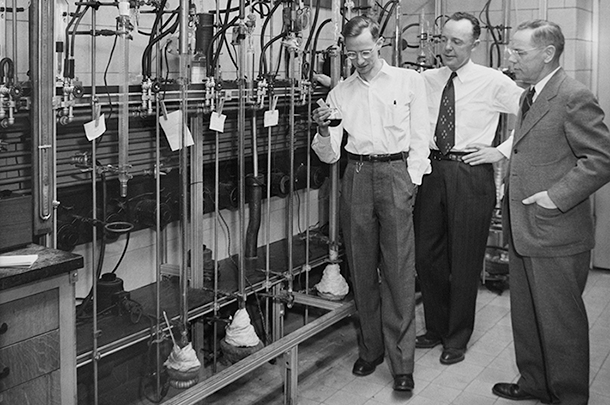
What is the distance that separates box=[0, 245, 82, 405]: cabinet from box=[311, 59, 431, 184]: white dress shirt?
164 centimetres

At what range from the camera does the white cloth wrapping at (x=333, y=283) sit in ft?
12.8

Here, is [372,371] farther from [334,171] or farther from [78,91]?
[78,91]

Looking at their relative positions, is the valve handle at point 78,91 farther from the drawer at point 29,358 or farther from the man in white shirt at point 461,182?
the man in white shirt at point 461,182

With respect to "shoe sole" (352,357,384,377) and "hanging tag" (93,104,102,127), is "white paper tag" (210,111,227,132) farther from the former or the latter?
"shoe sole" (352,357,384,377)

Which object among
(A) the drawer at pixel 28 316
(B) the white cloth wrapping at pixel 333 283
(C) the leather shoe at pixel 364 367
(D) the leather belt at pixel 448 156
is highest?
(D) the leather belt at pixel 448 156

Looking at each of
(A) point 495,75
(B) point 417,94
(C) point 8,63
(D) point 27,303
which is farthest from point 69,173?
(A) point 495,75

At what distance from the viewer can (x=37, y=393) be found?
2129mm

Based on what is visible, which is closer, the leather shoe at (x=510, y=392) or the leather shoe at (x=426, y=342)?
the leather shoe at (x=510, y=392)

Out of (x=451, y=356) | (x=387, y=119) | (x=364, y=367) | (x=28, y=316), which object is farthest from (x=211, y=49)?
(x=451, y=356)

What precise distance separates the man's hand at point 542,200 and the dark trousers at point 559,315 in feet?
0.76

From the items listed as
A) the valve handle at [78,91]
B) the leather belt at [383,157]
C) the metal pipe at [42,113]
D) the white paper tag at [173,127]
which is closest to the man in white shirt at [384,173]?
the leather belt at [383,157]

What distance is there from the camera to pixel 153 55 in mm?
3342

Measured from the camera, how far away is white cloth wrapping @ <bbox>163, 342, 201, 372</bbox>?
284cm

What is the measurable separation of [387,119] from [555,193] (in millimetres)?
838
